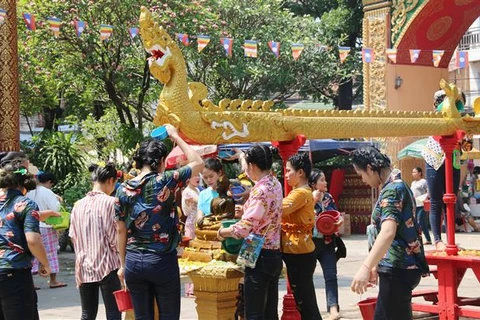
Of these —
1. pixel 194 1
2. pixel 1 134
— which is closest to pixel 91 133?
pixel 194 1

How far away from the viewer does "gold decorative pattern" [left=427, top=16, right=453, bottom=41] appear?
61.3ft

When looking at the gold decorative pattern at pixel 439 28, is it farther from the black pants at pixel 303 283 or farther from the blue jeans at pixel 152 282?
the blue jeans at pixel 152 282

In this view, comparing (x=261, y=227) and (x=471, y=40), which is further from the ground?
(x=471, y=40)

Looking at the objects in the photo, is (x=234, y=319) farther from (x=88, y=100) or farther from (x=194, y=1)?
(x=88, y=100)

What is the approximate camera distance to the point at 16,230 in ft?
20.2

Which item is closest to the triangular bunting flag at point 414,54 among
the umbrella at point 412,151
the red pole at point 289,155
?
the umbrella at point 412,151

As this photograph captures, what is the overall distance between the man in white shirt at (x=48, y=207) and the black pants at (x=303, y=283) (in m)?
4.56

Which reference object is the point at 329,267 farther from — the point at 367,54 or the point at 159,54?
the point at 367,54

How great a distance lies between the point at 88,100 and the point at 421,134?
1559 centimetres

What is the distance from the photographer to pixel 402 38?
61.7 ft

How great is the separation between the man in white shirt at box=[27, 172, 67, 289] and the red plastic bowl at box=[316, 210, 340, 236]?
4.01 m

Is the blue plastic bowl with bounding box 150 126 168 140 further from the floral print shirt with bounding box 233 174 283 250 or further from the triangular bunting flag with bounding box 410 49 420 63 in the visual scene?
the triangular bunting flag with bounding box 410 49 420 63

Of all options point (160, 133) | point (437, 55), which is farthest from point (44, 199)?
point (437, 55)

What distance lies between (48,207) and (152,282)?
533cm
